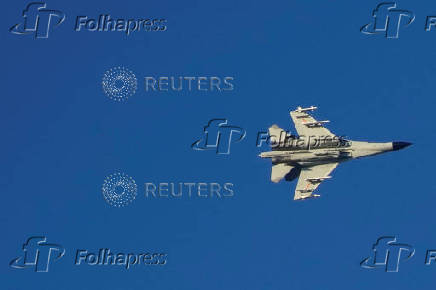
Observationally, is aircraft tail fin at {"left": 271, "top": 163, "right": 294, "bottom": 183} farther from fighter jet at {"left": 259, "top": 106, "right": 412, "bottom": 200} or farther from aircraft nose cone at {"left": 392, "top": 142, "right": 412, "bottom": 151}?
aircraft nose cone at {"left": 392, "top": 142, "right": 412, "bottom": 151}

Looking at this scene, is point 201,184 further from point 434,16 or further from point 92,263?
point 434,16

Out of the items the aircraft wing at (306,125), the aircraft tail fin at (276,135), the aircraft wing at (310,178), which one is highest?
the aircraft wing at (306,125)

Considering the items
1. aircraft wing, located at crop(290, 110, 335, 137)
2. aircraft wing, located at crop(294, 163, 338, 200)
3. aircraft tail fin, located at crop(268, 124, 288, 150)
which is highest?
aircraft wing, located at crop(290, 110, 335, 137)

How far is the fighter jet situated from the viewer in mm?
175875

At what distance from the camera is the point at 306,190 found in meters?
177

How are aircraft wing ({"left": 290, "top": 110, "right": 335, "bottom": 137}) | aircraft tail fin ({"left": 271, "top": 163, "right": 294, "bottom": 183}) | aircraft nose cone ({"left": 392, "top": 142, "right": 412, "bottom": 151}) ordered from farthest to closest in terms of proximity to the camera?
aircraft tail fin ({"left": 271, "top": 163, "right": 294, "bottom": 183}) < aircraft wing ({"left": 290, "top": 110, "right": 335, "bottom": 137}) < aircraft nose cone ({"left": 392, "top": 142, "right": 412, "bottom": 151})

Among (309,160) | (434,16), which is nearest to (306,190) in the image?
(309,160)

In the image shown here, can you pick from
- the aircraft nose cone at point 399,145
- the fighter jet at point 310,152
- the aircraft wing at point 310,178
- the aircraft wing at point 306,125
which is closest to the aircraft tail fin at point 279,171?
the fighter jet at point 310,152

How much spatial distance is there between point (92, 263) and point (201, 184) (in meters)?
17.8

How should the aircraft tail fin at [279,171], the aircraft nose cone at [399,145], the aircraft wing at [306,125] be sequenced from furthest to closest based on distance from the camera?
the aircraft tail fin at [279,171]
the aircraft wing at [306,125]
the aircraft nose cone at [399,145]

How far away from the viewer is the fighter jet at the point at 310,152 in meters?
176

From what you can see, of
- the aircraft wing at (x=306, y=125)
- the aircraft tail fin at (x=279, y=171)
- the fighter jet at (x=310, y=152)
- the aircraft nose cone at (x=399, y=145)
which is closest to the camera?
the aircraft nose cone at (x=399, y=145)

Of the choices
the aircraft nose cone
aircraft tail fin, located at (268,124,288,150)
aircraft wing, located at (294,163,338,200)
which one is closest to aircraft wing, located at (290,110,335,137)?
aircraft tail fin, located at (268,124,288,150)

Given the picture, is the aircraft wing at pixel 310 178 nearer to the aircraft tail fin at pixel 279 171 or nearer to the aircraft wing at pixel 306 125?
the aircraft tail fin at pixel 279 171
